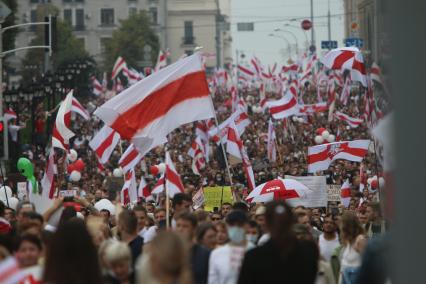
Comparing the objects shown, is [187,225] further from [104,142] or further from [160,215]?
[104,142]

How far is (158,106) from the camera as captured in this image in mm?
14750

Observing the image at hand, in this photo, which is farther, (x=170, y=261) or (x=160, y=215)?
(x=160, y=215)

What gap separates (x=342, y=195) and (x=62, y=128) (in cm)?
427

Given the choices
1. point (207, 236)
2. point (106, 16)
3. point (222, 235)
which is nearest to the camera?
point (207, 236)

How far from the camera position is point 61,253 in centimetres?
667

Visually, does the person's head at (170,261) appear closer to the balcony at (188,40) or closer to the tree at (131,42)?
the tree at (131,42)

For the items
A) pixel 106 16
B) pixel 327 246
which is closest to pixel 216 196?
pixel 327 246

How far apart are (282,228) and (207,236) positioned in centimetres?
202

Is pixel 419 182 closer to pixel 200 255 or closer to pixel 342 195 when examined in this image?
pixel 200 255

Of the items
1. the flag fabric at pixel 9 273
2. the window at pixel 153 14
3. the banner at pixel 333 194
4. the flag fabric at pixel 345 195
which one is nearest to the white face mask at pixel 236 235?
the flag fabric at pixel 9 273

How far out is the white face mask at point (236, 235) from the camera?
8.74 metres

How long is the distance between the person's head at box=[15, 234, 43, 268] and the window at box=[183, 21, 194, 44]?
156896 mm

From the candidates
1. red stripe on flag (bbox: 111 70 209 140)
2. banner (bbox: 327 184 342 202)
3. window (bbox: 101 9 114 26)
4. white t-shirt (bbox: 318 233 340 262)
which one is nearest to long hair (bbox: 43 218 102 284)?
white t-shirt (bbox: 318 233 340 262)

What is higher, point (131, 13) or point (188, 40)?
point (131, 13)
